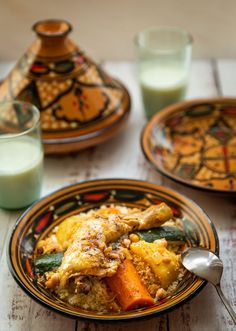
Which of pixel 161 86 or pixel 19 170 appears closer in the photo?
pixel 19 170

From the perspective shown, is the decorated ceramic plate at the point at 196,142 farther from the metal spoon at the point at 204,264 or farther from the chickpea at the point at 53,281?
the chickpea at the point at 53,281

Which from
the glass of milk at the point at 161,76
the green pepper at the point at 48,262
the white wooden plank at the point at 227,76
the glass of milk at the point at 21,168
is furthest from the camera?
the white wooden plank at the point at 227,76

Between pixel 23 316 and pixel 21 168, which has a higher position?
pixel 21 168

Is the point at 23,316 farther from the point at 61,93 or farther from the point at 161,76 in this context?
the point at 161,76

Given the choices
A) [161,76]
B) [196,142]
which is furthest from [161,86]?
[196,142]

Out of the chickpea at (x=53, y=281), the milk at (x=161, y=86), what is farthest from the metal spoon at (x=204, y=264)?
the milk at (x=161, y=86)

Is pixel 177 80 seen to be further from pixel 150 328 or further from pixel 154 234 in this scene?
pixel 150 328

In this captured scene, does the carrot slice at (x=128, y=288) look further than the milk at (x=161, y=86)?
No
